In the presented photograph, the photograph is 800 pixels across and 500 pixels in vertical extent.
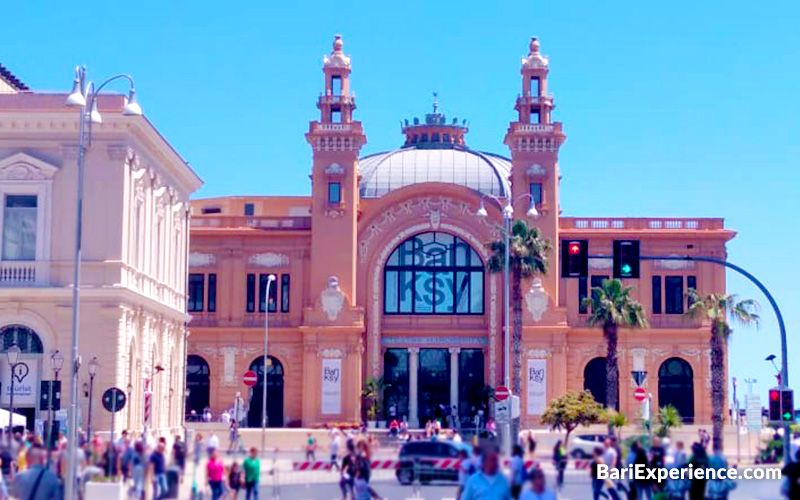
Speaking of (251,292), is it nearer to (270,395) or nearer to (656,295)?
(270,395)

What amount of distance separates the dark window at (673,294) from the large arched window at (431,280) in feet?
35.4

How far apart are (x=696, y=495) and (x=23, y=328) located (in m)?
33.5

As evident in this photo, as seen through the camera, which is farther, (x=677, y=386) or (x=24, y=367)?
(x=677, y=386)

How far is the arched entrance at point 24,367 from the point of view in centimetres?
5075

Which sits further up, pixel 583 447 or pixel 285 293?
pixel 285 293

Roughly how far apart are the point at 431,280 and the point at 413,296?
4.49 ft

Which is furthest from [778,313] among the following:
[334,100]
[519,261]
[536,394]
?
[334,100]

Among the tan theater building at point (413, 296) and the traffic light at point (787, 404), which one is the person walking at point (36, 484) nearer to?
the traffic light at point (787, 404)

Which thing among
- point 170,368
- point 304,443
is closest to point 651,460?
point 304,443

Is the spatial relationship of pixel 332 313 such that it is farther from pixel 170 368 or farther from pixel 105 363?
pixel 105 363

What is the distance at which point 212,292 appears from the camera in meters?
78.6

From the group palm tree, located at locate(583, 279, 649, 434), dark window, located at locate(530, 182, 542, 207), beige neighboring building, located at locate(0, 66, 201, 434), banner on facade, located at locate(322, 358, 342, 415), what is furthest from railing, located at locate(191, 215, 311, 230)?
beige neighboring building, located at locate(0, 66, 201, 434)

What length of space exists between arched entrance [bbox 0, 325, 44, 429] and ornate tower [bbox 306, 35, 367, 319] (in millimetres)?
26159

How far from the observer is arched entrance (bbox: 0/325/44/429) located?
50.8 m
